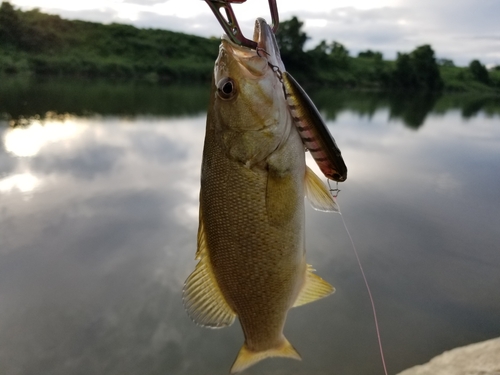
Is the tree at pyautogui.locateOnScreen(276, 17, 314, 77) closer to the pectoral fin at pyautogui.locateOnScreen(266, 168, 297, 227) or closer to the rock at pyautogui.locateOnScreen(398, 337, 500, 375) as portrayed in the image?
the rock at pyautogui.locateOnScreen(398, 337, 500, 375)

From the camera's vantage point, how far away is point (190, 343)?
471cm

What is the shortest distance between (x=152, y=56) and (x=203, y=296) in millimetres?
46066

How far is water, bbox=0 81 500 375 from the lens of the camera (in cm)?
464

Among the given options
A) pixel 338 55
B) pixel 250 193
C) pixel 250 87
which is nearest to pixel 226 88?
pixel 250 87

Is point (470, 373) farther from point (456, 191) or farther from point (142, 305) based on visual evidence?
point (456, 191)

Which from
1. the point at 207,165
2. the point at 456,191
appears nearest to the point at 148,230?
the point at 207,165

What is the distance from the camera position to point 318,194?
1604 millimetres

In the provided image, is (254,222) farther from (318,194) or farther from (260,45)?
(260,45)

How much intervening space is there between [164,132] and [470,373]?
14.2 meters

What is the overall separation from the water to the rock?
0.56 metres

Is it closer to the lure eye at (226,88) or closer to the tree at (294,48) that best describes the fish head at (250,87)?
the lure eye at (226,88)

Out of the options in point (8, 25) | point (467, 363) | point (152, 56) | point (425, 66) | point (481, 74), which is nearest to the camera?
point (467, 363)

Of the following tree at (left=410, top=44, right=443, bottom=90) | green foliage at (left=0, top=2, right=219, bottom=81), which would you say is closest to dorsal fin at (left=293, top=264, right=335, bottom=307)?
green foliage at (left=0, top=2, right=219, bottom=81)

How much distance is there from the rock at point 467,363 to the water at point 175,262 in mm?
561
